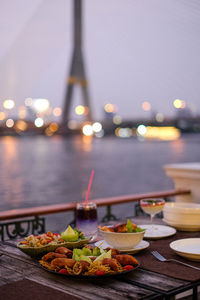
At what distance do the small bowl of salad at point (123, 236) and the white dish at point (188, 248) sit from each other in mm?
163

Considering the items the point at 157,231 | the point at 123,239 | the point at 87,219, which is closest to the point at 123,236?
the point at 123,239

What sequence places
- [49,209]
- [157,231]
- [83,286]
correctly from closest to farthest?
1. [83,286]
2. [157,231]
3. [49,209]

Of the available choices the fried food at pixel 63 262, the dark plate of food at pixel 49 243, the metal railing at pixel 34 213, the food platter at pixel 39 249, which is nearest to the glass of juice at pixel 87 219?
the dark plate of food at pixel 49 243

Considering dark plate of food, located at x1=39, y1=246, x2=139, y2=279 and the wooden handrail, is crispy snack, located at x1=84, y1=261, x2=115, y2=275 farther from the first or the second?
the wooden handrail

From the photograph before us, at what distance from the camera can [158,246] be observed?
7.20 ft

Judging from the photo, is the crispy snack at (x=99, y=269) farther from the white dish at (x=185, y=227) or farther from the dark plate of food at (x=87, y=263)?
the white dish at (x=185, y=227)

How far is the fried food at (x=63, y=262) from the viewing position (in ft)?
5.76

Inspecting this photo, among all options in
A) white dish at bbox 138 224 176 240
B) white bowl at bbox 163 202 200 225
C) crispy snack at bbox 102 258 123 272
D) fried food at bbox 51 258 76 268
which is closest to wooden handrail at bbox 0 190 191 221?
white dish at bbox 138 224 176 240

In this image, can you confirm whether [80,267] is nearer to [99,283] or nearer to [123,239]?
[99,283]

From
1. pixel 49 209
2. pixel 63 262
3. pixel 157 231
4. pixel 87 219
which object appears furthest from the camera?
pixel 49 209

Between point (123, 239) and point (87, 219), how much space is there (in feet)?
1.25

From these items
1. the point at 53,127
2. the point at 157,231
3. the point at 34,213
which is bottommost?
the point at 34,213

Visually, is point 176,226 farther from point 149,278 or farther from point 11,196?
point 11,196

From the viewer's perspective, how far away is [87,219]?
2.35 metres
